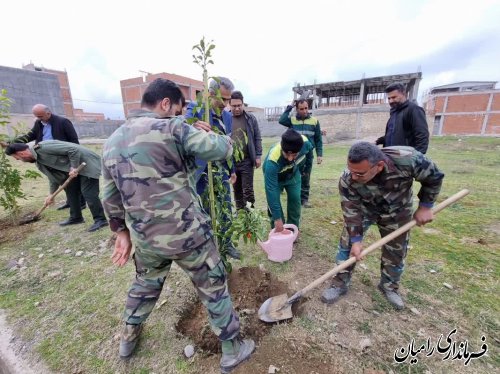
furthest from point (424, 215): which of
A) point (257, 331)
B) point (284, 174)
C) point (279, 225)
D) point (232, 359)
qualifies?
point (232, 359)

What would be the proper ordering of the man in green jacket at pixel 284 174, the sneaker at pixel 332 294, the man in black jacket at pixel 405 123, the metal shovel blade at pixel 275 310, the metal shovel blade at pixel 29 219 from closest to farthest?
the metal shovel blade at pixel 275 310 → the sneaker at pixel 332 294 → the man in green jacket at pixel 284 174 → the man in black jacket at pixel 405 123 → the metal shovel blade at pixel 29 219

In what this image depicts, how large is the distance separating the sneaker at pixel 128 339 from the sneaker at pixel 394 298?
2130mm

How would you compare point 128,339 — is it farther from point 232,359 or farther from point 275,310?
point 275,310

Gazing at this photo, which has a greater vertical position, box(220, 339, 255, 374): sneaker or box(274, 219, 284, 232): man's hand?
box(274, 219, 284, 232): man's hand

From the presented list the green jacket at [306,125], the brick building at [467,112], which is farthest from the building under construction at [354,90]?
the green jacket at [306,125]

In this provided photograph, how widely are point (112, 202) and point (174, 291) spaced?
132 centimetres

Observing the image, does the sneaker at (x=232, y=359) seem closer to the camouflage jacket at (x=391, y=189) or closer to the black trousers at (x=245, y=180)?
the camouflage jacket at (x=391, y=189)

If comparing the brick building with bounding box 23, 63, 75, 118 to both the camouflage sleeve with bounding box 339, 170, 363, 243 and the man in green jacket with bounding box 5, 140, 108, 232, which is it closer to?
the man in green jacket with bounding box 5, 140, 108, 232

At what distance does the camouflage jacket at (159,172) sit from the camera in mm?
1347

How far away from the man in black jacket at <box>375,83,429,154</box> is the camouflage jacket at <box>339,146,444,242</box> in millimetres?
1405

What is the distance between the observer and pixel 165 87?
1.49 metres

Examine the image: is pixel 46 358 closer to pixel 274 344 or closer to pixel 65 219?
pixel 274 344

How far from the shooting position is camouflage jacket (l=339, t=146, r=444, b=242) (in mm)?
1824

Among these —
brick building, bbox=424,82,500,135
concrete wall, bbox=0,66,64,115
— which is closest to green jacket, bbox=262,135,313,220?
concrete wall, bbox=0,66,64,115
